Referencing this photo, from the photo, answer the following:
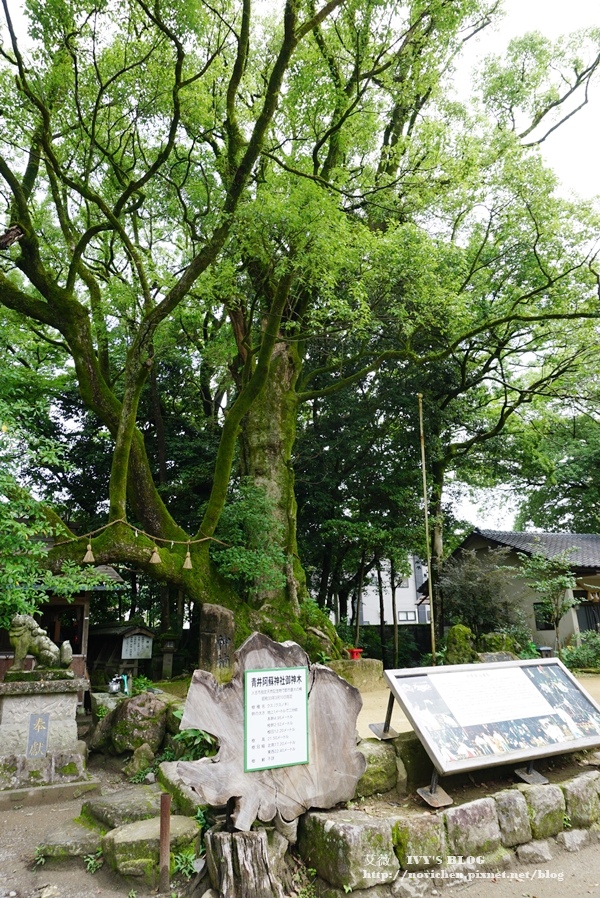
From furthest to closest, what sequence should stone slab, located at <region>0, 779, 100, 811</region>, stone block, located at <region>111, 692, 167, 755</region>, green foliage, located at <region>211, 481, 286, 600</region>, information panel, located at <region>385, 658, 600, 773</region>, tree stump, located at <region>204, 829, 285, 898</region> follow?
1. green foliage, located at <region>211, 481, 286, 600</region>
2. stone block, located at <region>111, 692, 167, 755</region>
3. stone slab, located at <region>0, 779, 100, 811</region>
4. information panel, located at <region>385, 658, 600, 773</region>
5. tree stump, located at <region>204, 829, 285, 898</region>

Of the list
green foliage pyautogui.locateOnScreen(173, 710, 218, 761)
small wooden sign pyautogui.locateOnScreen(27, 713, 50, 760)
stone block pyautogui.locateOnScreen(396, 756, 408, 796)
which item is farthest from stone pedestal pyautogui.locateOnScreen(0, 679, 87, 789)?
stone block pyautogui.locateOnScreen(396, 756, 408, 796)

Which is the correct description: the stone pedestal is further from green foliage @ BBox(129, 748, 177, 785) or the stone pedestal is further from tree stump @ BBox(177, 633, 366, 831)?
tree stump @ BBox(177, 633, 366, 831)

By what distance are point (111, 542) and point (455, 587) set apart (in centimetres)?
868

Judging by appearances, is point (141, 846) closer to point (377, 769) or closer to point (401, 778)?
point (377, 769)

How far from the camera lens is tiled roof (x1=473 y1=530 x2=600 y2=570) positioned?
51.9 feet

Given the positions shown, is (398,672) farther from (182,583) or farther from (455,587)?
(455,587)

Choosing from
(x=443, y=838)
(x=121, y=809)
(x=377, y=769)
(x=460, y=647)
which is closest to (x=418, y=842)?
(x=443, y=838)

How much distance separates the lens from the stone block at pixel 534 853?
4133mm

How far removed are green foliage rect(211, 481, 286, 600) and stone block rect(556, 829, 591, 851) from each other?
591 centimetres

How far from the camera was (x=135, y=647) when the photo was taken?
11.5 m

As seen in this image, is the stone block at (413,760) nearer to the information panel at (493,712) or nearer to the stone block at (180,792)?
the information panel at (493,712)

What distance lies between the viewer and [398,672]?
4.48m

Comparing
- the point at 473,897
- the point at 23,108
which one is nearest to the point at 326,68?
the point at 23,108

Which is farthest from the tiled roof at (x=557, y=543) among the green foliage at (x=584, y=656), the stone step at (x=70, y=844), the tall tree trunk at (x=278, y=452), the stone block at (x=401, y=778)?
the stone step at (x=70, y=844)
